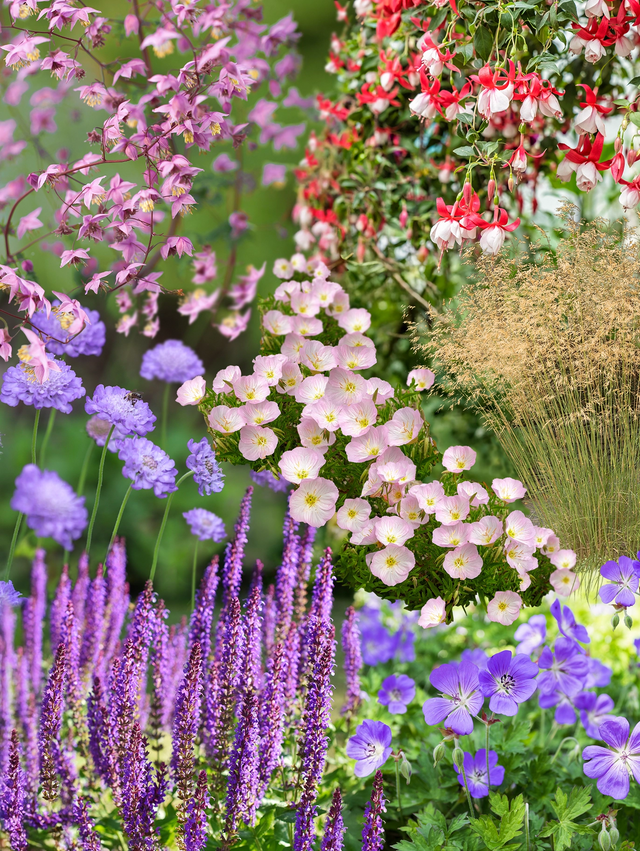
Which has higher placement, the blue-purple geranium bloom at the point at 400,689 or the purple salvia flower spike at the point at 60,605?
the purple salvia flower spike at the point at 60,605

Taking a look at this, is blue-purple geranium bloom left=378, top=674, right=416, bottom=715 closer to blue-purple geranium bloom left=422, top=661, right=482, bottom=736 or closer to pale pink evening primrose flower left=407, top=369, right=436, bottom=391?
blue-purple geranium bloom left=422, top=661, right=482, bottom=736

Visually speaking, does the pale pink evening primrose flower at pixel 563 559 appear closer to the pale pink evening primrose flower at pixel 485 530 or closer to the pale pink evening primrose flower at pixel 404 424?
the pale pink evening primrose flower at pixel 485 530

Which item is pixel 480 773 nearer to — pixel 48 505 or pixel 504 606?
pixel 504 606

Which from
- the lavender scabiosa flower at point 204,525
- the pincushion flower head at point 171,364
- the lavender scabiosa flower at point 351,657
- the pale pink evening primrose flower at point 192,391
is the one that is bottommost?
the lavender scabiosa flower at point 351,657

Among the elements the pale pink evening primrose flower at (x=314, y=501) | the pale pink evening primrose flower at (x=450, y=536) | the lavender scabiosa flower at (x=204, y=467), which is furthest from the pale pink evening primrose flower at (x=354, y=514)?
the lavender scabiosa flower at (x=204, y=467)

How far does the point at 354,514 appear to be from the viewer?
1.48m

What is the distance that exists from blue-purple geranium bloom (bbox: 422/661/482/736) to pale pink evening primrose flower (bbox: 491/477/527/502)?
0.39m

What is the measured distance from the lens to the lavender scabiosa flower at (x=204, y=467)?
1.44 meters

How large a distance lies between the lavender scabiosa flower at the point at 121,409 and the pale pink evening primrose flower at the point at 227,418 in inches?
6.0

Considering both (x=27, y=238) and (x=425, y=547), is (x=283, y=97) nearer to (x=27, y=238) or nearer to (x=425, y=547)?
(x=27, y=238)

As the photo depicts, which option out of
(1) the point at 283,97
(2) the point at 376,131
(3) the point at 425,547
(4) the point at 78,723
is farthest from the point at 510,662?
(1) the point at 283,97

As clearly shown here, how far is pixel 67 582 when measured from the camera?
→ 1.59 meters

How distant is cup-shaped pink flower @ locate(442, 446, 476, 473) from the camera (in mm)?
1540

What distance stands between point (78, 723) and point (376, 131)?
5.60ft
